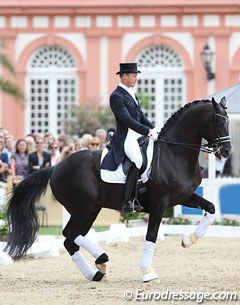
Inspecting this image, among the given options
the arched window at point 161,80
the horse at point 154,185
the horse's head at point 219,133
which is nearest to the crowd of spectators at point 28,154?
the horse at point 154,185

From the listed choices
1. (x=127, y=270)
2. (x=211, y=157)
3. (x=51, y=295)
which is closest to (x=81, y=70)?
(x=211, y=157)

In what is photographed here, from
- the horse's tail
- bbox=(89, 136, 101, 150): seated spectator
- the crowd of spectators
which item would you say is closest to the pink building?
the crowd of spectators

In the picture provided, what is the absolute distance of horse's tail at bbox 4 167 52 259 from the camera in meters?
10.0

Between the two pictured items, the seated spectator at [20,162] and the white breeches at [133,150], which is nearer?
the white breeches at [133,150]

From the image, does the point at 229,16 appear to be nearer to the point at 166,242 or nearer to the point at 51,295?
the point at 166,242

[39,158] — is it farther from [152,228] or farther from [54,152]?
[152,228]

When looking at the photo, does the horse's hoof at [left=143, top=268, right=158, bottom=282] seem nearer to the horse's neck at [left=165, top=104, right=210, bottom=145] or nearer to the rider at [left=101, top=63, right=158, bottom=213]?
the rider at [left=101, top=63, right=158, bottom=213]

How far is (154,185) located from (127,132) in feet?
1.95

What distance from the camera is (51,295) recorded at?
879 cm

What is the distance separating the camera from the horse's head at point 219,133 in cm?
969

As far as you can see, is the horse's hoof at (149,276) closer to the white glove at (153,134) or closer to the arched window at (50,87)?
the white glove at (153,134)

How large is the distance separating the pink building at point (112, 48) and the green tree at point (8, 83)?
→ 22.7 m

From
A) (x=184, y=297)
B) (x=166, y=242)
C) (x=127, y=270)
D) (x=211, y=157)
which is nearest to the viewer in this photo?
(x=184, y=297)

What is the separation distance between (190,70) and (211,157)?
40.3 feet
